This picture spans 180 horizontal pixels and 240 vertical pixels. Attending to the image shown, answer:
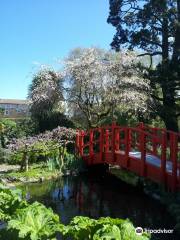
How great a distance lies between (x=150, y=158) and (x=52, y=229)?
816 centimetres

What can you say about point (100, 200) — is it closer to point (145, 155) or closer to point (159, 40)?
point (145, 155)

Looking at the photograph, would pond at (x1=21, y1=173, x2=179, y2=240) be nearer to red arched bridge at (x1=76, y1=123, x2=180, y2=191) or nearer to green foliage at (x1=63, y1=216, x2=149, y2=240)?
red arched bridge at (x1=76, y1=123, x2=180, y2=191)

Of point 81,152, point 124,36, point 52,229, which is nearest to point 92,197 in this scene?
point 81,152

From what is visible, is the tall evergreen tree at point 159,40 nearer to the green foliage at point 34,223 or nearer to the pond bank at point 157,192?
the pond bank at point 157,192

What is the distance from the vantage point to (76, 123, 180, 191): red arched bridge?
10.2 m

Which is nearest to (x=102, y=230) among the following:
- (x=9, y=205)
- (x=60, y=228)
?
(x=60, y=228)

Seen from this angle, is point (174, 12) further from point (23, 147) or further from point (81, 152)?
point (23, 147)

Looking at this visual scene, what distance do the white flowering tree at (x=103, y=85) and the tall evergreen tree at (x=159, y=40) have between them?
0.93m

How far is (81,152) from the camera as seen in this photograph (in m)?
16.7

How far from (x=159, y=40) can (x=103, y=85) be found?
13.4 feet

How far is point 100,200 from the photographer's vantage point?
11398 mm

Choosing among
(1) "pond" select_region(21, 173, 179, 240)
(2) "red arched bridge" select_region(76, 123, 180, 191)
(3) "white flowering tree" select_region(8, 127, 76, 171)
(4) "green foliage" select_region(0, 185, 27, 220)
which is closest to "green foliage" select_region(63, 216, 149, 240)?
(4) "green foliage" select_region(0, 185, 27, 220)

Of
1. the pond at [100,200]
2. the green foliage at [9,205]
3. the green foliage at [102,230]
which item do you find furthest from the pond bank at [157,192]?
the green foliage at [102,230]

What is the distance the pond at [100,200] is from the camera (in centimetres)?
932
